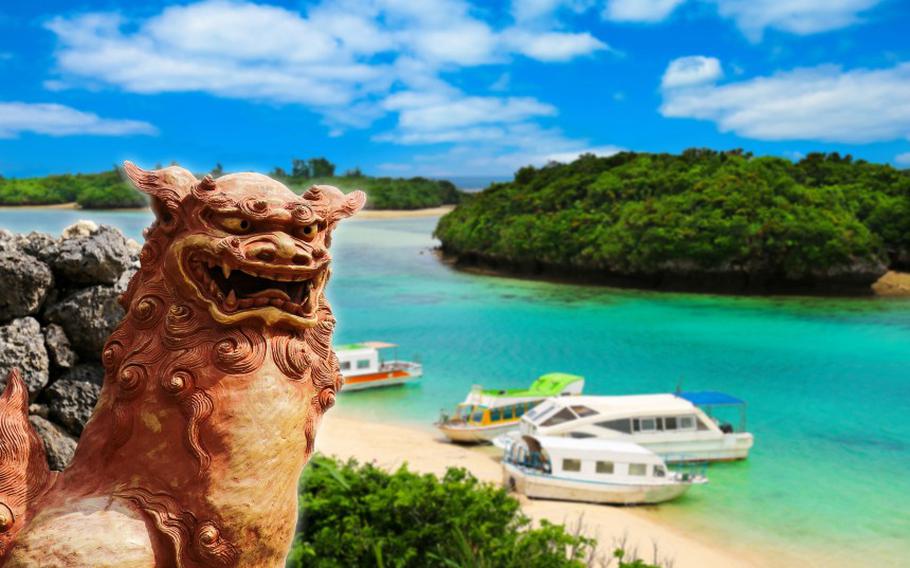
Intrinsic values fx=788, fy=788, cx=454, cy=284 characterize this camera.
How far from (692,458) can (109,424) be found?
1461 cm

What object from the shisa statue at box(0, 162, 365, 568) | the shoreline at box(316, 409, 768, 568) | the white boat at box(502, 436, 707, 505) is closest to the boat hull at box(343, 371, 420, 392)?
the shoreline at box(316, 409, 768, 568)

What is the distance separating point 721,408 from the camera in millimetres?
21734

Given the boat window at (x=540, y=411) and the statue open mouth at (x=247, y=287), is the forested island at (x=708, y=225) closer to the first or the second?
the boat window at (x=540, y=411)

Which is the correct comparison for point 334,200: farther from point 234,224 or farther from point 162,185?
point 162,185

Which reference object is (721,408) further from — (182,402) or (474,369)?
(182,402)

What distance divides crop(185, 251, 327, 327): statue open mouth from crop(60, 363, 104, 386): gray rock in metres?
2.47

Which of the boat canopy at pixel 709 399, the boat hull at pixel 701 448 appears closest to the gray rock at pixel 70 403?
the boat hull at pixel 701 448

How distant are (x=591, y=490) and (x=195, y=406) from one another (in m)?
11.5

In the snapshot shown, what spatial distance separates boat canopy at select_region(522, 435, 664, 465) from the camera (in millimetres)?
14086

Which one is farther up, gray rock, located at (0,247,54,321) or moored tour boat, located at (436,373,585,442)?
gray rock, located at (0,247,54,321)

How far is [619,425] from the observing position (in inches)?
634

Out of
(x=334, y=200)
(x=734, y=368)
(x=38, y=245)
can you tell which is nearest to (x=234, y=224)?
(x=334, y=200)

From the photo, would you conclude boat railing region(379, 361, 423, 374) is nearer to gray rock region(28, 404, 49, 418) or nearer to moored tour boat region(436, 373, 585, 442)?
moored tour boat region(436, 373, 585, 442)

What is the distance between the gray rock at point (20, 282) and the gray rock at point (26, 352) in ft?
0.27
